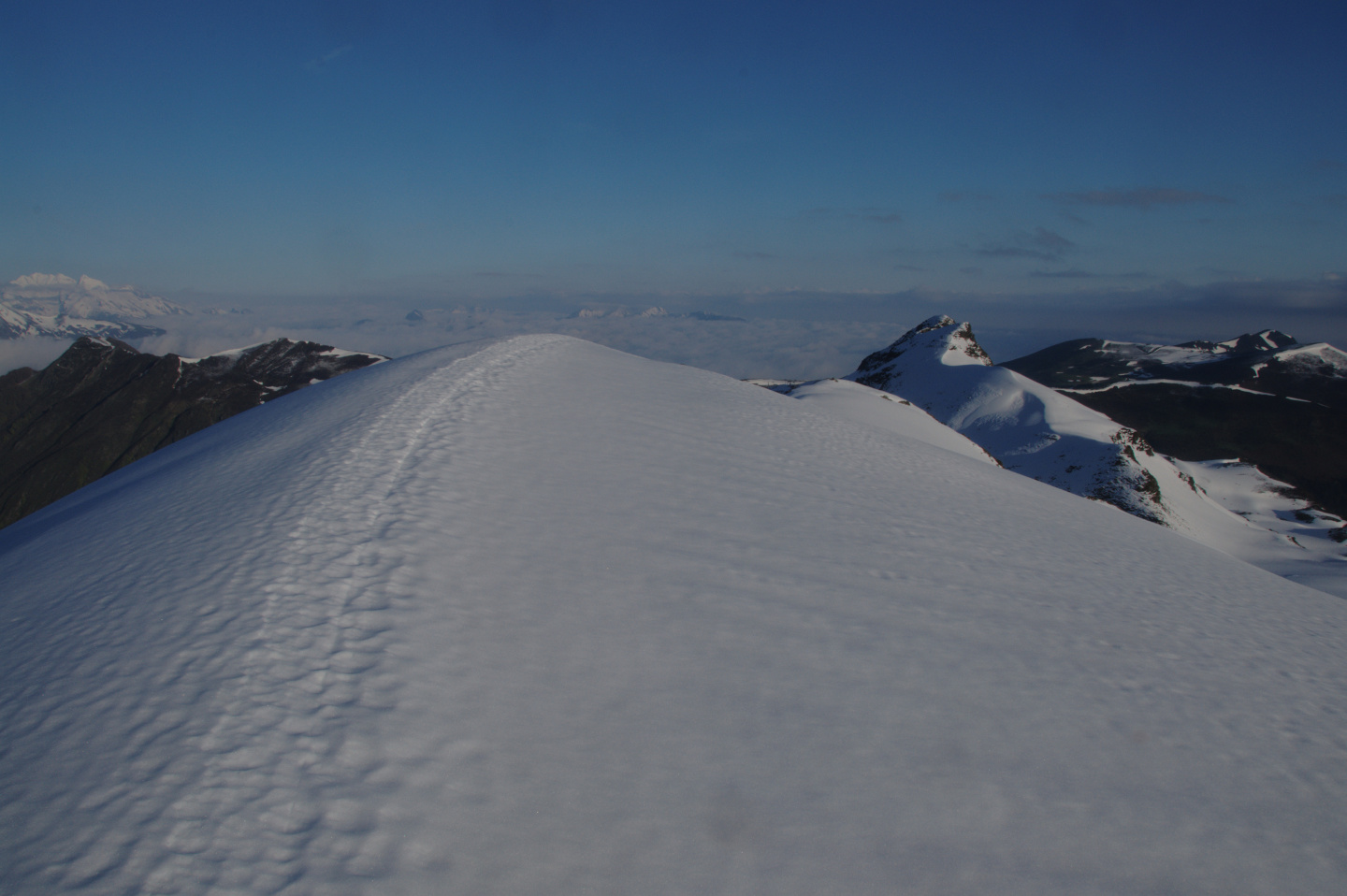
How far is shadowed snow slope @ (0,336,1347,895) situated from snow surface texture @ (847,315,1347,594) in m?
49.9

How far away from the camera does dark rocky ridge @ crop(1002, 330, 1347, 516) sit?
10388cm

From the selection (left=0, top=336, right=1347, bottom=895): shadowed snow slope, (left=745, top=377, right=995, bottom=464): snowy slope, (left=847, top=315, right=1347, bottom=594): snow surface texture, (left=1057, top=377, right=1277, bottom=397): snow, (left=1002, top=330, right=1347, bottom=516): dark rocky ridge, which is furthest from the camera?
(left=1057, top=377, right=1277, bottom=397): snow

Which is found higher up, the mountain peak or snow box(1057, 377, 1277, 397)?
the mountain peak

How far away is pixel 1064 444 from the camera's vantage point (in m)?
77.4

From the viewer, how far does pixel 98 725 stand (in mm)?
5629

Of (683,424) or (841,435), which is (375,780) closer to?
(683,424)

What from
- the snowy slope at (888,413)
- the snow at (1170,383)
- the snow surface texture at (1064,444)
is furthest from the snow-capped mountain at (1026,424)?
the snow at (1170,383)

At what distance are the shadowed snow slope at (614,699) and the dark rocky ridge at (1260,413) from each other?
4380 inches

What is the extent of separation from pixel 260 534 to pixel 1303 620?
1838cm

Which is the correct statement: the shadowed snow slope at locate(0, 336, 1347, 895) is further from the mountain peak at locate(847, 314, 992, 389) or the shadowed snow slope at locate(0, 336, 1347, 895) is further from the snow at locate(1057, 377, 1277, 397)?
the snow at locate(1057, 377, 1277, 397)

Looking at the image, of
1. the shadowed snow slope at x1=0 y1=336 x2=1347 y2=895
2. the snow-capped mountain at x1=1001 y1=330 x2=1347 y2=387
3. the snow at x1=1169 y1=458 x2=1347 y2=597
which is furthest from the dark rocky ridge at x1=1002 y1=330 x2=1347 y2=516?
the shadowed snow slope at x1=0 y1=336 x2=1347 y2=895

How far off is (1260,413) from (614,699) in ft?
528

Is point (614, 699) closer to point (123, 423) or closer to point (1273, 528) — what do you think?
point (1273, 528)

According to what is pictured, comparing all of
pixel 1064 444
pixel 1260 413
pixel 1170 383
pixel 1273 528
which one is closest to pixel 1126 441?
pixel 1064 444
